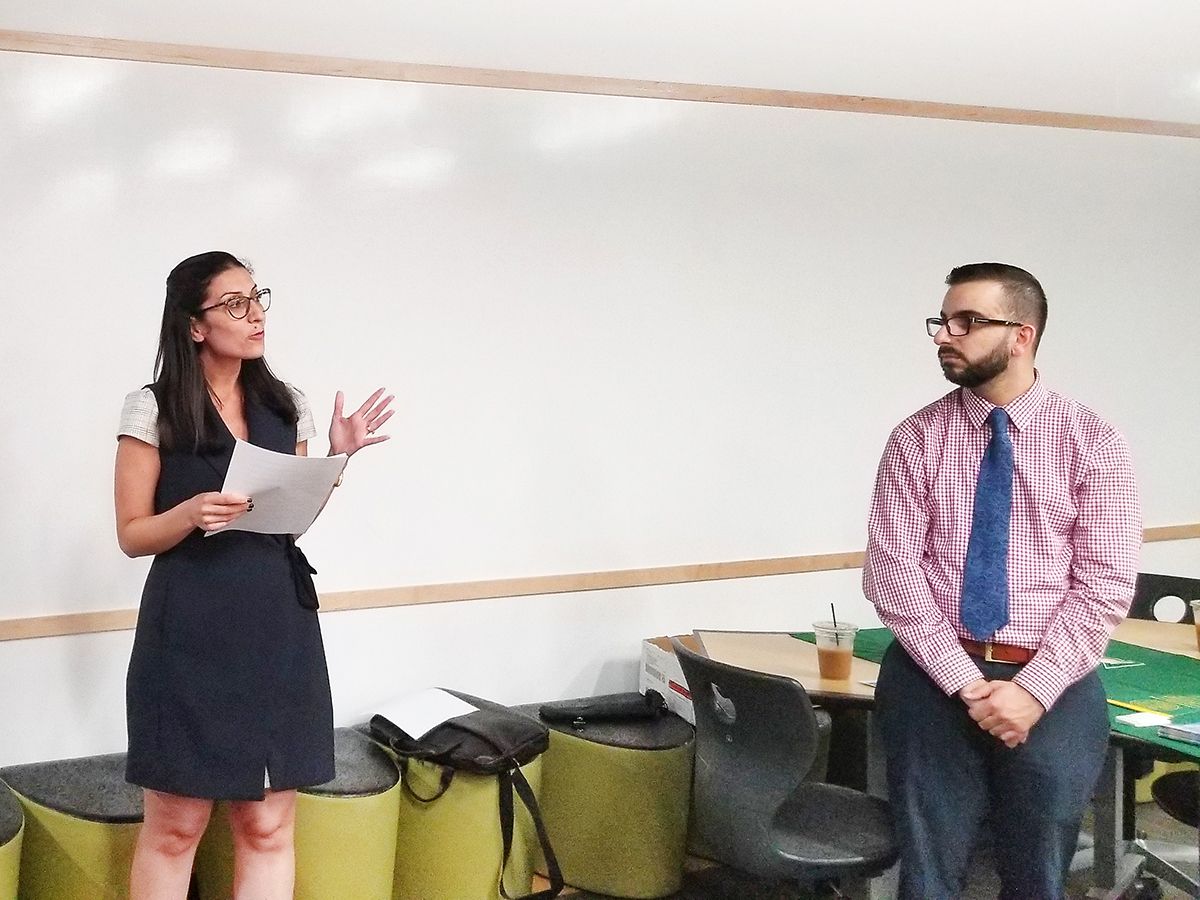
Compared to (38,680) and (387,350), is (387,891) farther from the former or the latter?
(387,350)

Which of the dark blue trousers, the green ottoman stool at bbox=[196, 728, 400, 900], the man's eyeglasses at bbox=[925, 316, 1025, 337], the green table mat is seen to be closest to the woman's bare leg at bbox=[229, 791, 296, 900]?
the green ottoman stool at bbox=[196, 728, 400, 900]

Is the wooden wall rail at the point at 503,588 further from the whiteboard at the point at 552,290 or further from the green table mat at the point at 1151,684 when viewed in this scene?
the green table mat at the point at 1151,684

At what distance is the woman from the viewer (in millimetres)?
2047

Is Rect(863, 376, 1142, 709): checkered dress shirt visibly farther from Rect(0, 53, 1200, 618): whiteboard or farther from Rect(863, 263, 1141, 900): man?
Rect(0, 53, 1200, 618): whiteboard

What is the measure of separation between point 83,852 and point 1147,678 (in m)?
2.30

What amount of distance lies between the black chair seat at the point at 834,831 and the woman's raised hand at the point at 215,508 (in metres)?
1.15

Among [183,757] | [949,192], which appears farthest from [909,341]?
[183,757]

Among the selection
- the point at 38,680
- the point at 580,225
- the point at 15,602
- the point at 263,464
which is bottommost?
the point at 38,680

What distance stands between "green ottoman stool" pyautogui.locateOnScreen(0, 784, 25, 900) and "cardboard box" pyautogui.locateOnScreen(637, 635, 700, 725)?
1.58 metres

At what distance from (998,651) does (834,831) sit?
495 mm

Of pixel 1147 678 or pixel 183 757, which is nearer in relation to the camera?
pixel 183 757

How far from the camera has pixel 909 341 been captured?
3.80 meters

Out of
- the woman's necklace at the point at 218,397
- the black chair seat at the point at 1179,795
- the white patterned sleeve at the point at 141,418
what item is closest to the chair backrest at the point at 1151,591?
the black chair seat at the point at 1179,795

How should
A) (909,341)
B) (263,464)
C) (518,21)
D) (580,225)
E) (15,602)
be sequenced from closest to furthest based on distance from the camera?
(263,464) → (15,602) → (518,21) → (580,225) → (909,341)
